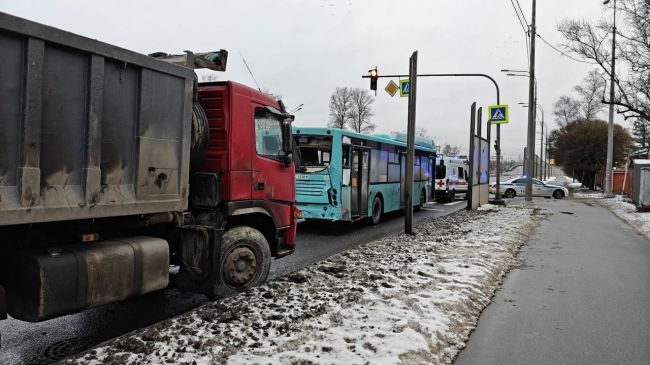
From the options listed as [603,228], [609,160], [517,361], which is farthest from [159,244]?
[609,160]

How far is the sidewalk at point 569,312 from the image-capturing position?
432 cm

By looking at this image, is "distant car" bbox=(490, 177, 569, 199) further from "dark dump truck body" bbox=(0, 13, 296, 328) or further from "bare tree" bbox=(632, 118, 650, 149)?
"dark dump truck body" bbox=(0, 13, 296, 328)

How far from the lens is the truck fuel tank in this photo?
12.2 feet

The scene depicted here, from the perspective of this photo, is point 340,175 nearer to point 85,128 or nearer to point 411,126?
point 411,126

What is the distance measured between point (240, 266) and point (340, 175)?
19.9 feet

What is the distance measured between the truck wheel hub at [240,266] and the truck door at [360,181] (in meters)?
6.61

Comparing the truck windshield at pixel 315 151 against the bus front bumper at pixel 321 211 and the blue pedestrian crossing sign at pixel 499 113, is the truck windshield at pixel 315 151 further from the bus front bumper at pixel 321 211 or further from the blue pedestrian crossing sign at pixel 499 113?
the blue pedestrian crossing sign at pixel 499 113

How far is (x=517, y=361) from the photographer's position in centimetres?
414

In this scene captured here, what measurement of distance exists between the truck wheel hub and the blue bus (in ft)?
16.2

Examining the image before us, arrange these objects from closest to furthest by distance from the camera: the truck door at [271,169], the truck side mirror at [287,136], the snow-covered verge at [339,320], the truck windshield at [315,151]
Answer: the snow-covered verge at [339,320], the truck door at [271,169], the truck side mirror at [287,136], the truck windshield at [315,151]

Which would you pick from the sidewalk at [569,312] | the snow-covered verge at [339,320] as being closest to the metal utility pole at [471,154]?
the sidewalk at [569,312]

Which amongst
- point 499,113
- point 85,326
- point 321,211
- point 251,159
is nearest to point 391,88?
point 499,113

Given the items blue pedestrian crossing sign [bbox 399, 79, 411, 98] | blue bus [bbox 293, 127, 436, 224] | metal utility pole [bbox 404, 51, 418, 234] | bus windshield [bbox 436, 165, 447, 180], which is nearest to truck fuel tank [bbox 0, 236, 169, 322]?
blue bus [bbox 293, 127, 436, 224]

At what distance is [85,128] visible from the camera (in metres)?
Answer: 3.87
